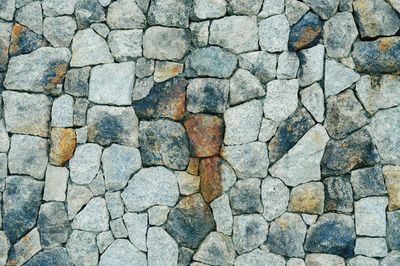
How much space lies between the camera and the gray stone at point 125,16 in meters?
3.36

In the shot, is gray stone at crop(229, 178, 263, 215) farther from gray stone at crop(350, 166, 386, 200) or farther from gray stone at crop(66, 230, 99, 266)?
gray stone at crop(66, 230, 99, 266)

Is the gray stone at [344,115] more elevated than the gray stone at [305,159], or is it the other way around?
the gray stone at [344,115]

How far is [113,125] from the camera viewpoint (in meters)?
3.34

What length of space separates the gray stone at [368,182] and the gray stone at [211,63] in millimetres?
966

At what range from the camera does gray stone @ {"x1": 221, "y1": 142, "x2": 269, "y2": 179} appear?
318cm

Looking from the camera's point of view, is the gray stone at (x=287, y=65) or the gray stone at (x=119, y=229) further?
the gray stone at (x=119, y=229)

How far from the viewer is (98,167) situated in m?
3.37

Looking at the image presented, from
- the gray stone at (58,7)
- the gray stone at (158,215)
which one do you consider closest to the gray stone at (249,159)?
the gray stone at (158,215)

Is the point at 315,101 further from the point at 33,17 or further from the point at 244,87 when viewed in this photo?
the point at 33,17

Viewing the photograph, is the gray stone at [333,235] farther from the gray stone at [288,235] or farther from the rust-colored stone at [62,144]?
the rust-colored stone at [62,144]

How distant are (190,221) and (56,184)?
89cm

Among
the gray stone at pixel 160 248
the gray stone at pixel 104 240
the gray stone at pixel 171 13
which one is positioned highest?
the gray stone at pixel 171 13

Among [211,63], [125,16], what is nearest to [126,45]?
[125,16]

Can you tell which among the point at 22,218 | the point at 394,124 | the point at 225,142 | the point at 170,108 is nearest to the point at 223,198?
the point at 225,142
